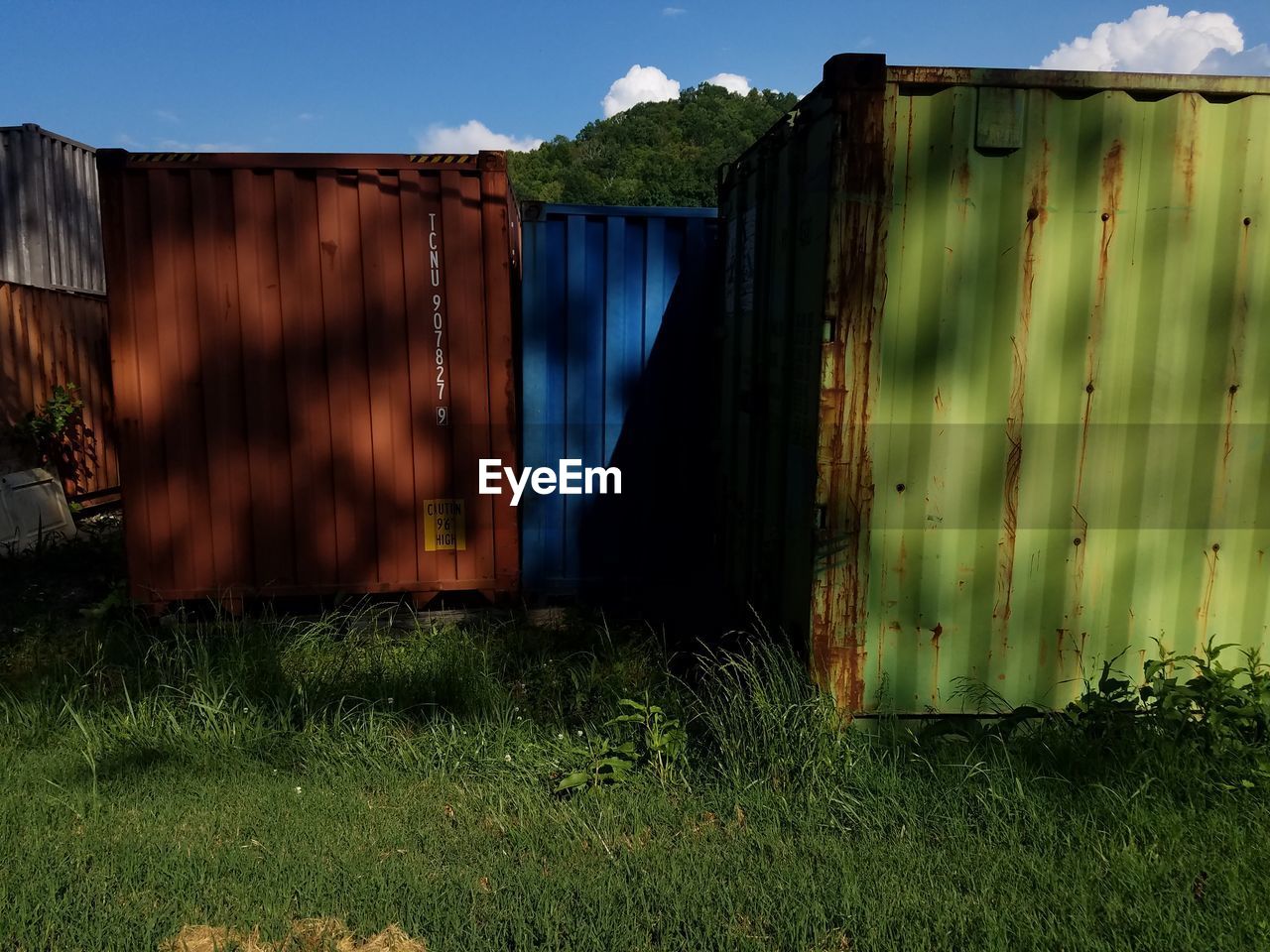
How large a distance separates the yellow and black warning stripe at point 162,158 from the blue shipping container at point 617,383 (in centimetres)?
222

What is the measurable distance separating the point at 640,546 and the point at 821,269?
11.0 feet

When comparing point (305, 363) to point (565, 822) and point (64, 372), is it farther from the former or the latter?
point (64, 372)

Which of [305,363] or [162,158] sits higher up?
[162,158]

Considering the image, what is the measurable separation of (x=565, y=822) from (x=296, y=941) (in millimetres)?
1082

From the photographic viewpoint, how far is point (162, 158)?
215 inches

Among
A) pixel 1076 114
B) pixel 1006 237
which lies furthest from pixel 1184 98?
pixel 1006 237

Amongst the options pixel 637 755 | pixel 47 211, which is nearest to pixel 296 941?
pixel 637 755

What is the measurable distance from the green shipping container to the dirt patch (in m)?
2.08

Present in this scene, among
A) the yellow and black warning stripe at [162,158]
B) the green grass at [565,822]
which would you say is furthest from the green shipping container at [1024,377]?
the yellow and black warning stripe at [162,158]

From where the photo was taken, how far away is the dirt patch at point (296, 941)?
282 cm

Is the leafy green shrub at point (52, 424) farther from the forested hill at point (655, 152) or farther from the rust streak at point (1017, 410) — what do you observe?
the forested hill at point (655, 152)

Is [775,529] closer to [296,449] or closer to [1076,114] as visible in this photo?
[1076,114]

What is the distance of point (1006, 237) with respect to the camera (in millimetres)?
3715

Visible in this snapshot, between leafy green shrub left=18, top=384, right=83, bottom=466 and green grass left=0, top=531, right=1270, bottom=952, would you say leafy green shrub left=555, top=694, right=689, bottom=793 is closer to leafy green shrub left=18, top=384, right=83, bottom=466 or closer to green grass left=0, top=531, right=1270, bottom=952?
green grass left=0, top=531, right=1270, bottom=952
